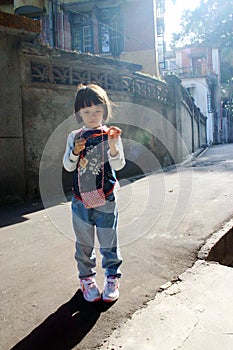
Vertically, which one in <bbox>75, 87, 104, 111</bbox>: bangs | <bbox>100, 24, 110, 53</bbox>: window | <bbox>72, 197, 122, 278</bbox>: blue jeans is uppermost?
<bbox>100, 24, 110, 53</bbox>: window

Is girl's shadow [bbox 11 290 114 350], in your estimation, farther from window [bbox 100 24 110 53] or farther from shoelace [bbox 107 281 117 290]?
window [bbox 100 24 110 53]

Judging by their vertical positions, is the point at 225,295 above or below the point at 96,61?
below

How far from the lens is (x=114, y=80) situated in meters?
7.03

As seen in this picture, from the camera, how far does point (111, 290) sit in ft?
7.09

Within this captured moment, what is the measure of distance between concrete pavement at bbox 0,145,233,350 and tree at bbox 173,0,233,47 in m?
27.4

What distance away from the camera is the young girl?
2.12 metres

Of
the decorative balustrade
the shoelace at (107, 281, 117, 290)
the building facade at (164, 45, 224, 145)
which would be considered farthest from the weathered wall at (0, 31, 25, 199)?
the building facade at (164, 45, 224, 145)

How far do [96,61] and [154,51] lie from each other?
7625mm

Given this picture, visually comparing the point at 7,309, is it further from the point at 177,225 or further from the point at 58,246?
the point at 177,225

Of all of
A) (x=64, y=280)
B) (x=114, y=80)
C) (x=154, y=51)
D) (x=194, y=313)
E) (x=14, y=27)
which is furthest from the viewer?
(x=154, y=51)

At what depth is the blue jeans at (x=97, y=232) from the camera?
85.8 inches

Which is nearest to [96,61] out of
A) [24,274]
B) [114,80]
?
[114,80]

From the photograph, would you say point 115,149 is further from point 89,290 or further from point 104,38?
point 104,38

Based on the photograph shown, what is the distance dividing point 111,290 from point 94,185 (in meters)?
0.71
